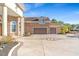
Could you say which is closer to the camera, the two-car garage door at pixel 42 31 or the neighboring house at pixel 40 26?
the neighboring house at pixel 40 26

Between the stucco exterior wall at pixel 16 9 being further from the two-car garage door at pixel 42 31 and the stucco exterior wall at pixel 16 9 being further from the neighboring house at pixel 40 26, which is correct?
the two-car garage door at pixel 42 31

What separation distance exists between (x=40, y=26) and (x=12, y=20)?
2974 millimetres

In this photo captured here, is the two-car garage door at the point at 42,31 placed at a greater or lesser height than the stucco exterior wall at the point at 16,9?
lesser

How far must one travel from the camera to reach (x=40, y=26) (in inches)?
534

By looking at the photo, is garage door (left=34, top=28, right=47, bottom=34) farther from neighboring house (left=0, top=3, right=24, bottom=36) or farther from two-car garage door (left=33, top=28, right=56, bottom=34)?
neighboring house (left=0, top=3, right=24, bottom=36)

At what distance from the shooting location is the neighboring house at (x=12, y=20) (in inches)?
538

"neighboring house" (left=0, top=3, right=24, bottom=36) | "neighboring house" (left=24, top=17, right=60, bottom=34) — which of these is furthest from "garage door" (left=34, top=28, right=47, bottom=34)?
"neighboring house" (left=0, top=3, right=24, bottom=36)

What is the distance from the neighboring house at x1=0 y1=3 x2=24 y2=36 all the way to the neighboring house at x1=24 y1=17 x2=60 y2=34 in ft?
2.19

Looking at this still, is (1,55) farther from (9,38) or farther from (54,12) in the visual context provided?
(54,12)

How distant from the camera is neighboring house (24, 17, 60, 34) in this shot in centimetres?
1305

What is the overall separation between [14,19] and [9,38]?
3.53 m

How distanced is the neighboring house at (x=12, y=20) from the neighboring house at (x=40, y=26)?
667 millimetres

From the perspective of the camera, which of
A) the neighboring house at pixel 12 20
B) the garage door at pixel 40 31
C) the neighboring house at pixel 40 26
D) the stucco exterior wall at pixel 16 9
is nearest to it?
→ the neighboring house at pixel 40 26

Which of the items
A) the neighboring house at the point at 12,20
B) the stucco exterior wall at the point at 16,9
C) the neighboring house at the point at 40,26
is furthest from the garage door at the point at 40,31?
the stucco exterior wall at the point at 16,9
